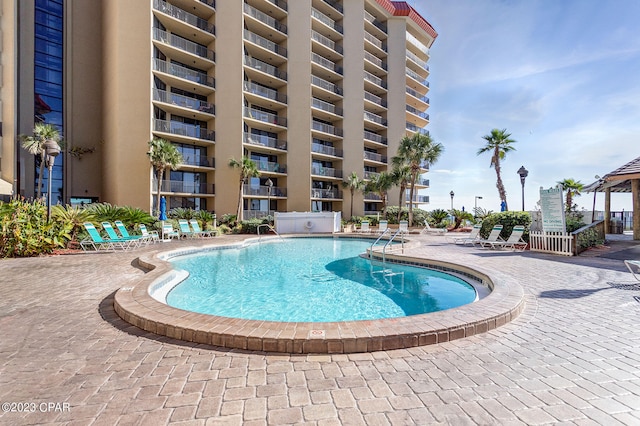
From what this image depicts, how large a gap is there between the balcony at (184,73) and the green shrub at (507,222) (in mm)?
20501

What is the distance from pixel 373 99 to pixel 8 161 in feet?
99.1

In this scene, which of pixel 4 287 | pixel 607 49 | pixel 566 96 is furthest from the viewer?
pixel 566 96

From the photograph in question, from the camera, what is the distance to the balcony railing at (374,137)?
30939 millimetres

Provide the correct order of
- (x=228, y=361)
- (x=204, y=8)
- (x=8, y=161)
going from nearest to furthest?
1. (x=228, y=361)
2. (x=8, y=161)
3. (x=204, y=8)

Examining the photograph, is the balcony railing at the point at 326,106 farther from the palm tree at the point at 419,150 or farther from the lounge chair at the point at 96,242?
the lounge chair at the point at 96,242

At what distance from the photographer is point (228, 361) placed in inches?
109

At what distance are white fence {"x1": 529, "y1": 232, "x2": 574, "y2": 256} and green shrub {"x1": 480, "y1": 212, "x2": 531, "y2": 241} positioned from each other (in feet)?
3.07

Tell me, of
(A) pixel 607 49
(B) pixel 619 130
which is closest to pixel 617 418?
(A) pixel 607 49

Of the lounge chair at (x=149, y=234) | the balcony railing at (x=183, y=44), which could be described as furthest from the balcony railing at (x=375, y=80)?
the lounge chair at (x=149, y=234)

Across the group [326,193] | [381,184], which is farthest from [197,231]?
[381,184]

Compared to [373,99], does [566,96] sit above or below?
below

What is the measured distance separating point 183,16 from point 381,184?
67.7ft

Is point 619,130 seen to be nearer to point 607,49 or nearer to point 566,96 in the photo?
point 566,96

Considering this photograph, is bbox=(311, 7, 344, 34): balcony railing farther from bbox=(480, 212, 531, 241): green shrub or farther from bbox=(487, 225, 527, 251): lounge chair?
bbox=(487, 225, 527, 251): lounge chair
